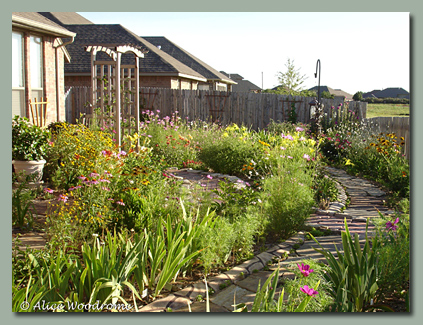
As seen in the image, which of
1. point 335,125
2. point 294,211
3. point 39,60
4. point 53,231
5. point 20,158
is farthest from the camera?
point 335,125

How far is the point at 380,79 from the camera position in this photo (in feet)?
12.3

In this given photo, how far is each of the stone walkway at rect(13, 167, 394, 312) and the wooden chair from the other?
14.3 ft

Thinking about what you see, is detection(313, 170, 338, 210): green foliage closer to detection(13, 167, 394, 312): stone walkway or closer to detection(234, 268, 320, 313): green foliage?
detection(13, 167, 394, 312): stone walkway

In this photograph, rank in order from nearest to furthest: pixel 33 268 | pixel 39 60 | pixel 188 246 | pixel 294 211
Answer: pixel 33 268 → pixel 188 246 → pixel 294 211 → pixel 39 60

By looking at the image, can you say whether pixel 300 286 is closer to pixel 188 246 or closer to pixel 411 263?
pixel 411 263

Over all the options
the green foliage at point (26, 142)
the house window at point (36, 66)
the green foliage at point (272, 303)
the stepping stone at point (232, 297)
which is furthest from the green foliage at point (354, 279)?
the house window at point (36, 66)

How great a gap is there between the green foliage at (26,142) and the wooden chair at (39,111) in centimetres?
233

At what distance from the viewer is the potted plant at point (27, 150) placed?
6.07 m

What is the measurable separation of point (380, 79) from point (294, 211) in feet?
5.36

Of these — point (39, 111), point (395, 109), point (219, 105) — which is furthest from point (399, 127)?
point (219, 105)

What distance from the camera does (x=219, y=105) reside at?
14.9m

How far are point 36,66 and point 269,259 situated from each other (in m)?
7.20

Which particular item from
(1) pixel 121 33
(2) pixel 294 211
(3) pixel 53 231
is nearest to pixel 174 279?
(3) pixel 53 231

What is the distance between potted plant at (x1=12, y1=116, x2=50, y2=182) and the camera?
607 cm
